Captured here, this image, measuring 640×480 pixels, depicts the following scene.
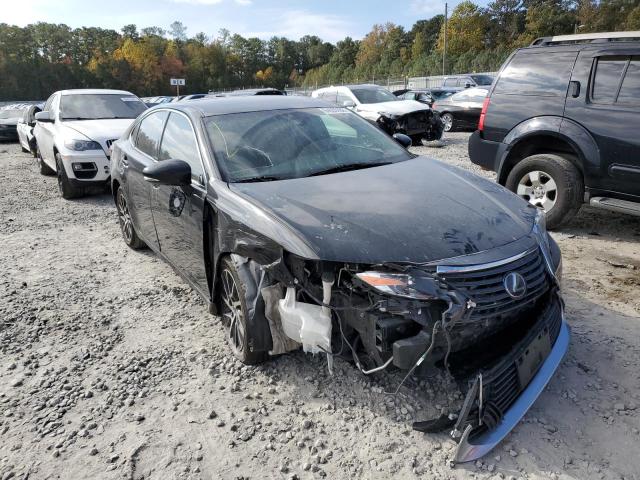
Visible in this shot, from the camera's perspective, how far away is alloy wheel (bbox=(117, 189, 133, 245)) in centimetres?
513

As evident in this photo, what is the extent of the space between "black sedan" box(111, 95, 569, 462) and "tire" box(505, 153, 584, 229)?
2269 millimetres

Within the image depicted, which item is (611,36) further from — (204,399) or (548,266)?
(204,399)

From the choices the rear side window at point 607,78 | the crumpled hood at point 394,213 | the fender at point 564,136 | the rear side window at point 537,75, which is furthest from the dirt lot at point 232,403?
the rear side window at point 537,75

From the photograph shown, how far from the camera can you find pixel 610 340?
314 centimetres

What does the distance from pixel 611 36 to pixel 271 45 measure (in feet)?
394

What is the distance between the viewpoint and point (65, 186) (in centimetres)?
779

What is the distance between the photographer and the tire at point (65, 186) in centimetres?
768

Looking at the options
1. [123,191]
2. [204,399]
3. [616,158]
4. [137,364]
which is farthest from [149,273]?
[616,158]

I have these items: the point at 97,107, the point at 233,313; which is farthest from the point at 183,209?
the point at 97,107

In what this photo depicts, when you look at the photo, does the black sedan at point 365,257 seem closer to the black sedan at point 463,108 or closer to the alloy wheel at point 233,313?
the alloy wheel at point 233,313

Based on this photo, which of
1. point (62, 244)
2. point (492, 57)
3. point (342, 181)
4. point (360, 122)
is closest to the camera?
point (342, 181)

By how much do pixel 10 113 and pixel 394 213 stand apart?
2064 centimetres

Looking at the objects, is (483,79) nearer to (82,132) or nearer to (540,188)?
(540,188)

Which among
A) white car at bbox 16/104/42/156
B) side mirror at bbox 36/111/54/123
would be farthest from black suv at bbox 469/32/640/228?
white car at bbox 16/104/42/156
